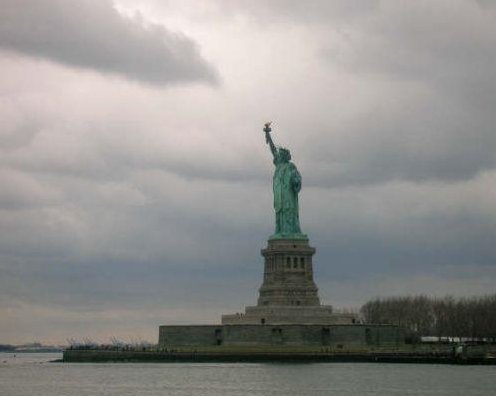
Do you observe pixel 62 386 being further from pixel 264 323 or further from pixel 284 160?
pixel 284 160

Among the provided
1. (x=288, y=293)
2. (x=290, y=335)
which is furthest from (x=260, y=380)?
(x=288, y=293)

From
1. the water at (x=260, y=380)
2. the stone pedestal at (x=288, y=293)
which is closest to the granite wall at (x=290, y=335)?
the stone pedestal at (x=288, y=293)

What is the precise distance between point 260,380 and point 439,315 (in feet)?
176

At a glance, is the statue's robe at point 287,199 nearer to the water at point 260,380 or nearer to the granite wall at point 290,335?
the granite wall at point 290,335

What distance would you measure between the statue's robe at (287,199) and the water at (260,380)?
14990 mm

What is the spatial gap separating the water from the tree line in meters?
28.3

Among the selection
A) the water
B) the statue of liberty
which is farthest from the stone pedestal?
the water

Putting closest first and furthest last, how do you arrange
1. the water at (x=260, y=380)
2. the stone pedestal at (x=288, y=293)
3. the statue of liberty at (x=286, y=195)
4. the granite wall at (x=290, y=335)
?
1. the water at (x=260, y=380)
2. the granite wall at (x=290, y=335)
3. the stone pedestal at (x=288, y=293)
4. the statue of liberty at (x=286, y=195)

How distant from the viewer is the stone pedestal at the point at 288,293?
11188 cm

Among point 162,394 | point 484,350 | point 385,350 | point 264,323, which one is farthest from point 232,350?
point 162,394

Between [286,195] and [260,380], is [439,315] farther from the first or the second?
[260,380]

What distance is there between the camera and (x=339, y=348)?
4279 inches

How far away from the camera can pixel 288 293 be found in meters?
114

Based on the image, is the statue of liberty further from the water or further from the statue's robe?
the water
